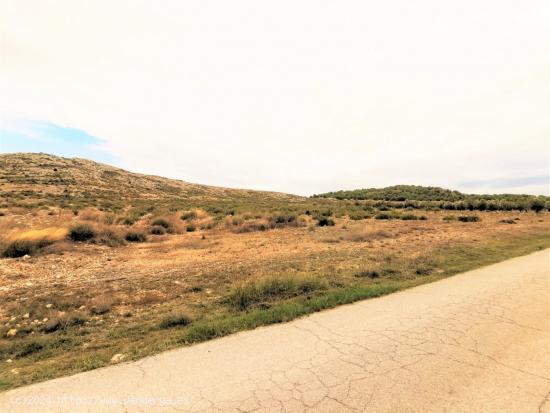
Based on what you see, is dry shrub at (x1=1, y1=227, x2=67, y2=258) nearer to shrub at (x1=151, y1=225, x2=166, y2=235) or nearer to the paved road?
shrub at (x1=151, y1=225, x2=166, y2=235)

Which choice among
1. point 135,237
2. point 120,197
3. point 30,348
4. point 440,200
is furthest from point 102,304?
point 440,200

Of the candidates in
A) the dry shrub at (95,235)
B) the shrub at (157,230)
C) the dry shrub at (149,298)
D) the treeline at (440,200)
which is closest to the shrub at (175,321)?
the dry shrub at (149,298)

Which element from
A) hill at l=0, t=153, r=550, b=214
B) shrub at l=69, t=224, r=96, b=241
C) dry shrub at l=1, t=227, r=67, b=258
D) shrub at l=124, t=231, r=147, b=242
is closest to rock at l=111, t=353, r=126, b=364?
dry shrub at l=1, t=227, r=67, b=258

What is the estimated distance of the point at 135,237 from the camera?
60.0ft

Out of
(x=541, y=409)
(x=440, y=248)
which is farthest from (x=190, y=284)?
(x=440, y=248)

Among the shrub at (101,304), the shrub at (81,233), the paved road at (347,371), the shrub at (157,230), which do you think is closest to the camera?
the paved road at (347,371)

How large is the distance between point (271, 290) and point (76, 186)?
166ft

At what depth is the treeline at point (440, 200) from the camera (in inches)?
1930

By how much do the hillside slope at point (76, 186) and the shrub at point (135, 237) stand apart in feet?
55.7

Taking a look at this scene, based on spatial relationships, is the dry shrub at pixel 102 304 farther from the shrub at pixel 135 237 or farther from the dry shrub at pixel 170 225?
the dry shrub at pixel 170 225

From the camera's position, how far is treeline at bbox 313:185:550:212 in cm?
4902

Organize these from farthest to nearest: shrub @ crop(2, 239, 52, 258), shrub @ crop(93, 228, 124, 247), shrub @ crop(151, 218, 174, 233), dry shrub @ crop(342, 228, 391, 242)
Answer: shrub @ crop(151, 218, 174, 233) < dry shrub @ crop(342, 228, 391, 242) < shrub @ crop(93, 228, 124, 247) < shrub @ crop(2, 239, 52, 258)

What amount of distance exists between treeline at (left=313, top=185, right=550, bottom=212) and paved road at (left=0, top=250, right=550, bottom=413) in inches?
1851

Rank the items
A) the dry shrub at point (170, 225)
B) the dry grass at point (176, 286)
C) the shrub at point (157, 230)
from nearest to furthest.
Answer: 1. the dry grass at point (176, 286)
2. the shrub at point (157, 230)
3. the dry shrub at point (170, 225)
